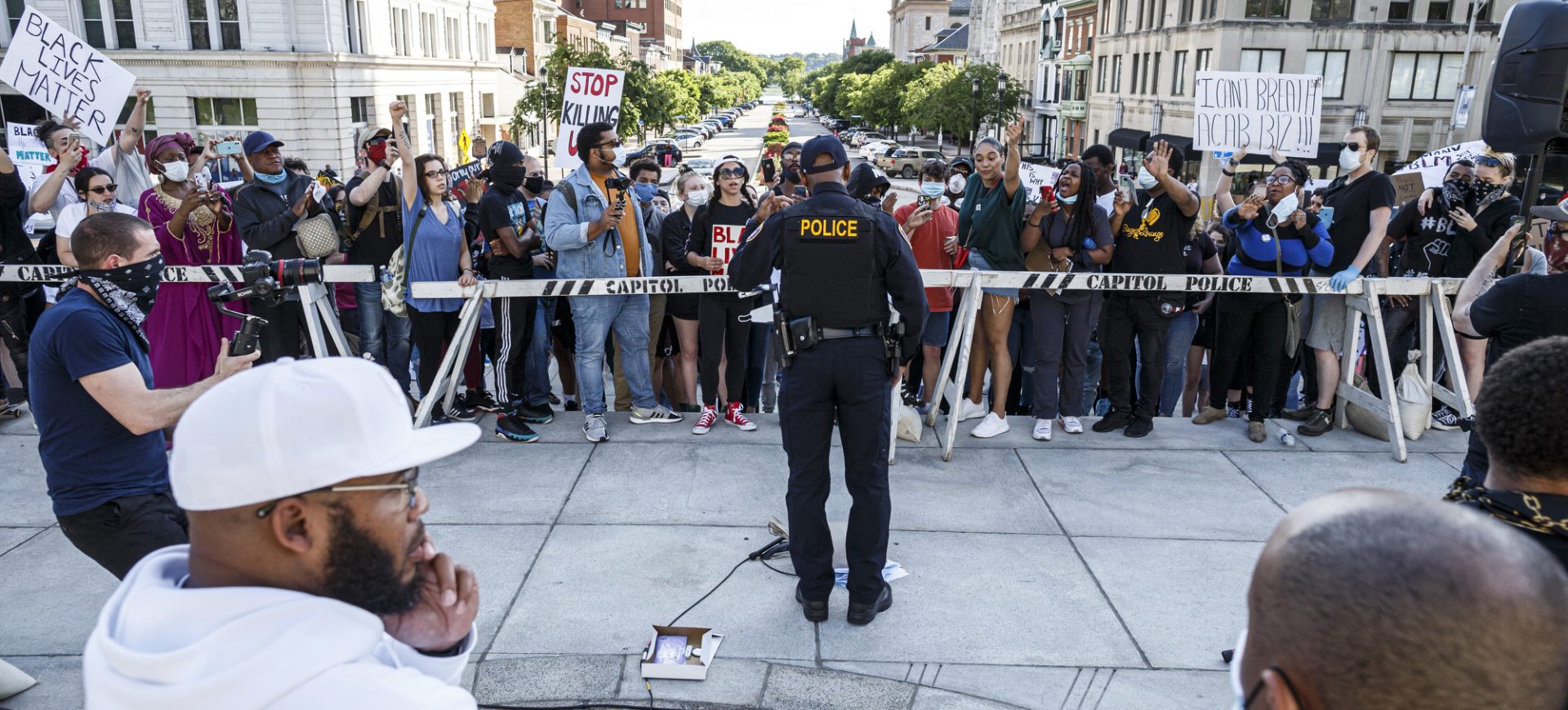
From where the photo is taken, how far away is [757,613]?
479 centimetres

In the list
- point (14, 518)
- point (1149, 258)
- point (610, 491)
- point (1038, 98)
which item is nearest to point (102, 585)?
point (14, 518)

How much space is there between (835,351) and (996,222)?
3.05 metres

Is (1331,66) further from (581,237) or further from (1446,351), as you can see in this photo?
(581,237)

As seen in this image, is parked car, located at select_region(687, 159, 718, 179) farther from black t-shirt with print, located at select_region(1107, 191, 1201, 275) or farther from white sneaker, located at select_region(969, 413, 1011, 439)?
black t-shirt with print, located at select_region(1107, 191, 1201, 275)

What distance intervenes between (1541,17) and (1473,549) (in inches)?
246

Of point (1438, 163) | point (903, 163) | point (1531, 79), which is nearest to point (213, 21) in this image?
point (903, 163)

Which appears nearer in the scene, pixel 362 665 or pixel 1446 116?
pixel 362 665

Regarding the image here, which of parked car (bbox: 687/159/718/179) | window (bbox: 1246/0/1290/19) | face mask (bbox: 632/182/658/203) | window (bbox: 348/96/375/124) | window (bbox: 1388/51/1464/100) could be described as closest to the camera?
face mask (bbox: 632/182/658/203)

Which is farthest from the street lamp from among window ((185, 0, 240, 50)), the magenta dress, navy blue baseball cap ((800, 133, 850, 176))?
navy blue baseball cap ((800, 133, 850, 176))

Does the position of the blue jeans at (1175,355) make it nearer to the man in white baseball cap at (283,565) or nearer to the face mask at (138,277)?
the face mask at (138,277)

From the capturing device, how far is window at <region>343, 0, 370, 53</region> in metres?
38.8

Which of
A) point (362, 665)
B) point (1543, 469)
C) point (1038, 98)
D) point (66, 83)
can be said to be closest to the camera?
point (362, 665)

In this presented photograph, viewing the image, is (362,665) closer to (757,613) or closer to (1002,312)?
(757,613)

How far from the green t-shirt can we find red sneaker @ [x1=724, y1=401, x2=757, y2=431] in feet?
6.77
